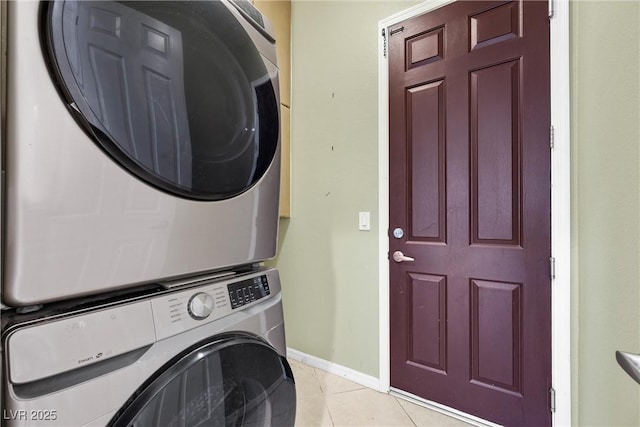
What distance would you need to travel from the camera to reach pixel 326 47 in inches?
75.9

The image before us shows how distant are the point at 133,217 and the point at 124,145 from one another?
0.43 feet

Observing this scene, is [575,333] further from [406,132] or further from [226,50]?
[226,50]

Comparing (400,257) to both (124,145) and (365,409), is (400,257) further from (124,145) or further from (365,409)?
(124,145)

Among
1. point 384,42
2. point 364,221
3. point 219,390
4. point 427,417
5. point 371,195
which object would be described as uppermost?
point 384,42

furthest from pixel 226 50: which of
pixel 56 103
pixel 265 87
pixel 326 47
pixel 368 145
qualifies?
pixel 326 47

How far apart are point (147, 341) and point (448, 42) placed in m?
1.77

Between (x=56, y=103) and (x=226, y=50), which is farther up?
(x=226, y=50)

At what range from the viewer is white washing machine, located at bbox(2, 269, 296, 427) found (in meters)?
0.43

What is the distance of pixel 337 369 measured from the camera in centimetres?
185

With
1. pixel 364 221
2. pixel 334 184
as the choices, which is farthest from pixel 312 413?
pixel 334 184

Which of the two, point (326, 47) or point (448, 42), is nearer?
point (448, 42)

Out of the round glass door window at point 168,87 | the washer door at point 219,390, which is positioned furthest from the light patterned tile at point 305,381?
the round glass door window at point 168,87

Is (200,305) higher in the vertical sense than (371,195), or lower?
lower

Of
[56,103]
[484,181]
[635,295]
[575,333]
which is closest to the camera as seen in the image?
[56,103]
